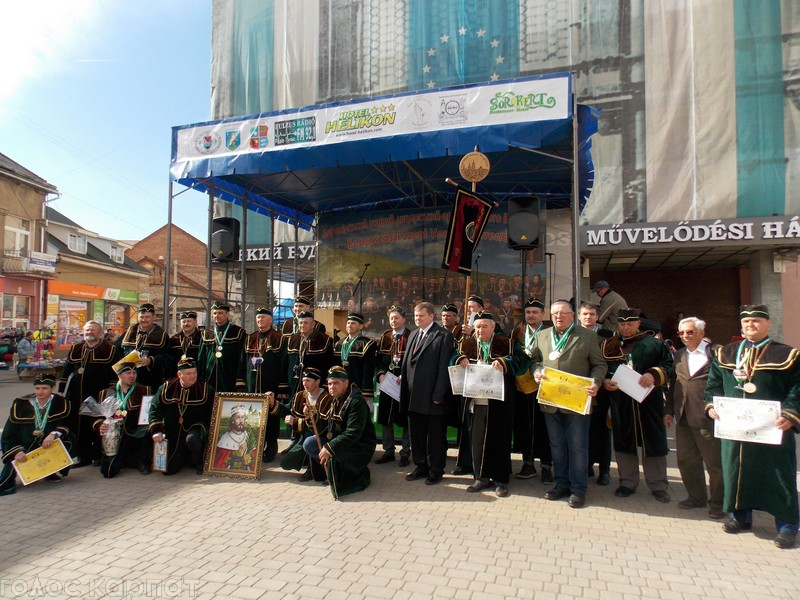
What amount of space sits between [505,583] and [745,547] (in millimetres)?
1994

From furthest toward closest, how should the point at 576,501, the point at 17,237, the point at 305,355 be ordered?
the point at 17,237 < the point at 305,355 < the point at 576,501

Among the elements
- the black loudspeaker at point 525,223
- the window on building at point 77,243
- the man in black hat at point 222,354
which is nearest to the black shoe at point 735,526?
the black loudspeaker at point 525,223

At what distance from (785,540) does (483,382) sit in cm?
257

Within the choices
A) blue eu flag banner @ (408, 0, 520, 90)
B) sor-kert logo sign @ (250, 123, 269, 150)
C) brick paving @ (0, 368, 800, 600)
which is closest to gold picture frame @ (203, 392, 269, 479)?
brick paving @ (0, 368, 800, 600)

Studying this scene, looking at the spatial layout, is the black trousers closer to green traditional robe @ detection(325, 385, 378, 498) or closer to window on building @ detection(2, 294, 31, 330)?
green traditional robe @ detection(325, 385, 378, 498)

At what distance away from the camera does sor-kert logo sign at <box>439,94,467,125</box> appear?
6762 millimetres

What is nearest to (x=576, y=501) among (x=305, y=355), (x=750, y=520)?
(x=750, y=520)

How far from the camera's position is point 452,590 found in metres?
3.14

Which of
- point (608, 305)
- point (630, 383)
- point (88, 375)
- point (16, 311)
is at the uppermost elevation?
point (16, 311)

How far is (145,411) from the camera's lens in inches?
231

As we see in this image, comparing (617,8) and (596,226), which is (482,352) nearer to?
(596,226)

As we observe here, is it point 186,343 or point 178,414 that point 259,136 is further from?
point 178,414

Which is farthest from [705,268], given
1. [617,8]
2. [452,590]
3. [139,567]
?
[139,567]

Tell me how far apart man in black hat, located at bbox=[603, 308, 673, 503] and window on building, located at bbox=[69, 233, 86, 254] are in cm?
3331
